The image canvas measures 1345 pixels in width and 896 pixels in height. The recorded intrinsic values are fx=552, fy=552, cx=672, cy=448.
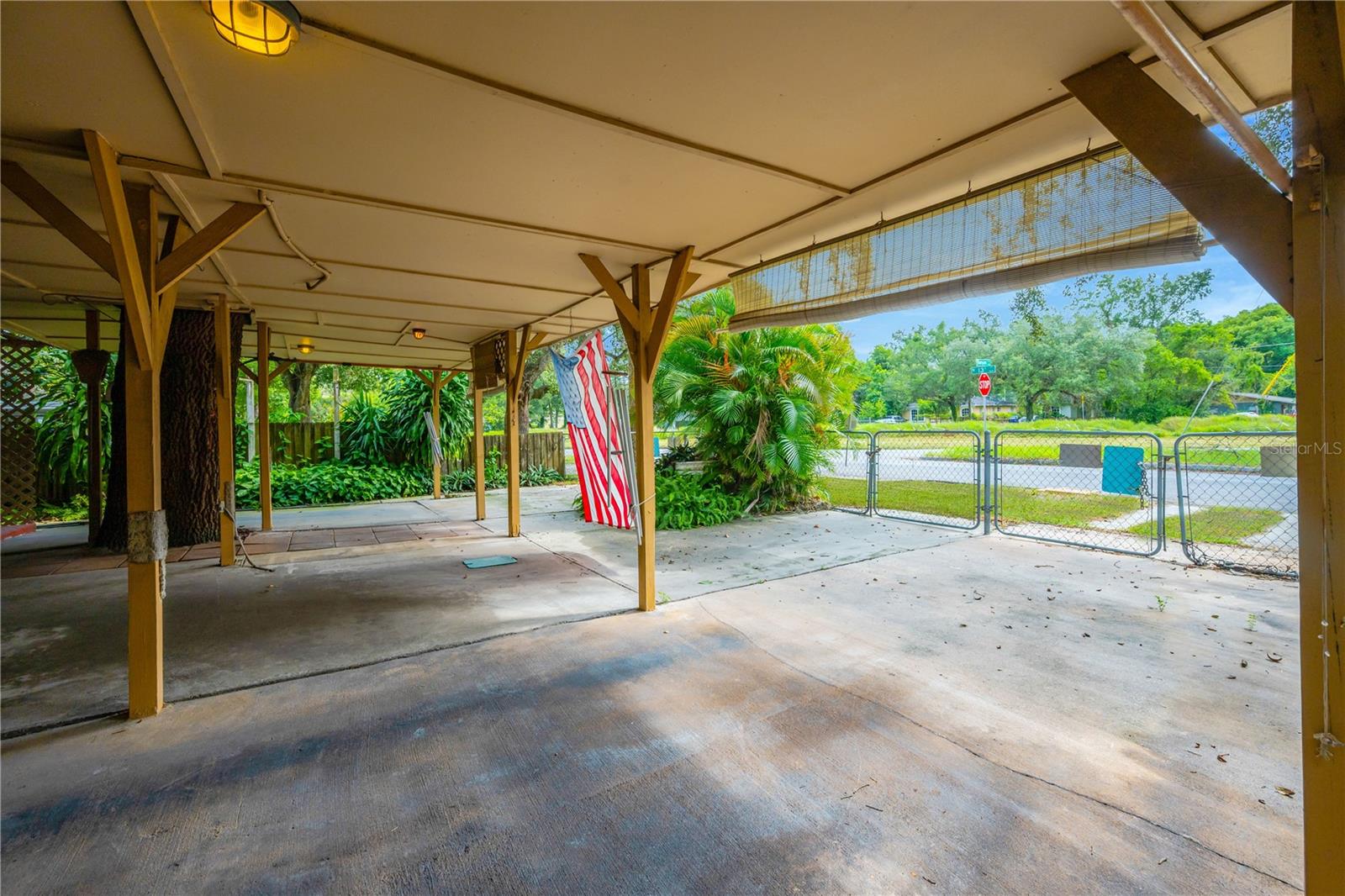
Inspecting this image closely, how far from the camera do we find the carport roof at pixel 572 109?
64.1 inches

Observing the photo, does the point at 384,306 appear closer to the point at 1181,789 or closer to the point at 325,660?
the point at 325,660

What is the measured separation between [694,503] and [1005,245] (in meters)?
5.49

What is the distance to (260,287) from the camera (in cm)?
474

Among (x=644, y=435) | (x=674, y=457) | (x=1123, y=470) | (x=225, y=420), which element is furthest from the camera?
(x=674, y=457)

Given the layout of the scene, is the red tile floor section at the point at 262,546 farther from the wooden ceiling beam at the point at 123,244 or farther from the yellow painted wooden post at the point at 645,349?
the wooden ceiling beam at the point at 123,244

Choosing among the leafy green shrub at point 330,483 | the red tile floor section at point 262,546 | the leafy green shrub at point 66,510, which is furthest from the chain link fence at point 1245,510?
the leafy green shrub at point 66,510

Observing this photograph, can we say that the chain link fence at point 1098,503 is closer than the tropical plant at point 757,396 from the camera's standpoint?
Yes

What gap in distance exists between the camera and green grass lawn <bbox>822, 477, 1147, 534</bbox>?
23.9 ft

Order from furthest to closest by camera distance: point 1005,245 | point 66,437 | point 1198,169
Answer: point 66,437 → point 1005,245 → point 1198,169

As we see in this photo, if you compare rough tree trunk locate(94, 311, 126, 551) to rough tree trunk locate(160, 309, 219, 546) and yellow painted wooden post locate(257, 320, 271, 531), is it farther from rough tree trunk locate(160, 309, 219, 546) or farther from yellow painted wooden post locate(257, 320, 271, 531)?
yellow painted wooden post locate(257, 320, 271, 531)

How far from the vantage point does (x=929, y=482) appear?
11.5 m

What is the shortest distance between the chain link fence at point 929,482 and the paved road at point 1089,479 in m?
0.06

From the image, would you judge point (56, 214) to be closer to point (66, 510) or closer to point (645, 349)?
point (645, 349)

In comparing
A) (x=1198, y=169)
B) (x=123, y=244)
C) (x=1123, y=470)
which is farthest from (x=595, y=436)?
(x=1123, y=470)
